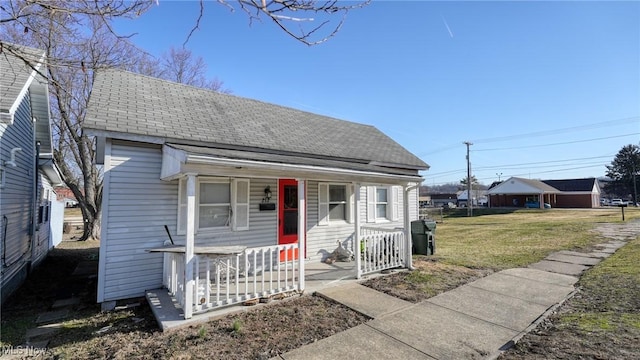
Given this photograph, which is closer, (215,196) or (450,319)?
(450,319)

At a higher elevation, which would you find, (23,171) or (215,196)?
(23,171)

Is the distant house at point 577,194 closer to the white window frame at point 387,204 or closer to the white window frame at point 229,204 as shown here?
the white window frame at point 387,204

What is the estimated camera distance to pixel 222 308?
5.11 metres

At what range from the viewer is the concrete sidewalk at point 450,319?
381cm

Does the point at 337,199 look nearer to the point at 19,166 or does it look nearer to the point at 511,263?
the point at 511,263

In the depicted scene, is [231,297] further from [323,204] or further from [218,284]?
[323,204]

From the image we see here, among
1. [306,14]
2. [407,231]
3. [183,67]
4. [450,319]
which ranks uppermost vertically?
[183,67]

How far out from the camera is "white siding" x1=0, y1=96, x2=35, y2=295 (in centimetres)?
648

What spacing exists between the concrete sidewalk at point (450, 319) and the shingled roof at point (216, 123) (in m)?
4.16

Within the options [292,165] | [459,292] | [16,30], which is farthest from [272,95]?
[459,292]

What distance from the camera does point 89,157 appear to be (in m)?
15.2

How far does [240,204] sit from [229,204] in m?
0.27

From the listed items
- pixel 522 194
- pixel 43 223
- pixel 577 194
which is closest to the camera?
pixel 43 223

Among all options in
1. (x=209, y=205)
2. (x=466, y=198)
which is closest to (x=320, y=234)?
(x=209, y=205)
